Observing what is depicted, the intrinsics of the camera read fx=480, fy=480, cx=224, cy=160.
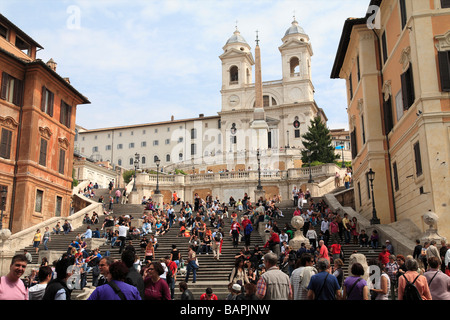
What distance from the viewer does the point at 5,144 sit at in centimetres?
3042

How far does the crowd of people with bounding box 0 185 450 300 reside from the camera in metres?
6.77

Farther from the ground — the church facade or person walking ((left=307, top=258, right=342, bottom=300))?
the church facade

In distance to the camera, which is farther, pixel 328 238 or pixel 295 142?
pixel 295 142

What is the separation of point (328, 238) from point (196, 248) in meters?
6.15

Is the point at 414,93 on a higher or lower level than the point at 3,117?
lower

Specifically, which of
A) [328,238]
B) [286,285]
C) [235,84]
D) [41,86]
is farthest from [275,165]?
A: [286,285]

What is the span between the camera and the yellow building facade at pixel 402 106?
62.0ft

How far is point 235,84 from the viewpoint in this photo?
10331 cm

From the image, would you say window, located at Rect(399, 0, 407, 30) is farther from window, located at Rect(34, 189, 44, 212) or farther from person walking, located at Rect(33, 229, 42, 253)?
window, located at Rect(34, 189, 44, 212)

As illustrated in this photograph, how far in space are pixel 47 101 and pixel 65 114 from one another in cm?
282

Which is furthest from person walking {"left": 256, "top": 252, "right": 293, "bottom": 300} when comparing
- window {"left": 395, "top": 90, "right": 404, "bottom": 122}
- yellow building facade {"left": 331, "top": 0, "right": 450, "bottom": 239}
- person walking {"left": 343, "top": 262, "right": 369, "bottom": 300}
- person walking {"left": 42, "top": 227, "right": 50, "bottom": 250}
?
person walking {"left": 42, "top": 227, "right": 50, "bottom": 250}

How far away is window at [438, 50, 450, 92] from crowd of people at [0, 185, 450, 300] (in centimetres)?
667

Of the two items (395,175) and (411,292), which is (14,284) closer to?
(411,292)
